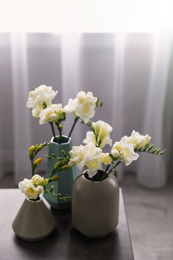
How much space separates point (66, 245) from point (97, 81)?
4.03ft

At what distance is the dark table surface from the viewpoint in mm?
913

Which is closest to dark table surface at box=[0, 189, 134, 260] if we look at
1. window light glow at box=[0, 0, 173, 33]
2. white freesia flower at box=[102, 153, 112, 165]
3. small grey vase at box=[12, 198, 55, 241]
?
small grey vase at box=[12, 198, 55, 241]

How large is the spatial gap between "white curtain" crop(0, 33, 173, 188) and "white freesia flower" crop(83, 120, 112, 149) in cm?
106

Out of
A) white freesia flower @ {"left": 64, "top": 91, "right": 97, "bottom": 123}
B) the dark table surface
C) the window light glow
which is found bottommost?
the dark table surface

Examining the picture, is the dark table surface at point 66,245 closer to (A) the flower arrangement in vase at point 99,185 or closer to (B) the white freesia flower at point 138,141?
(A) the flower arrangement in vase at point 99,185

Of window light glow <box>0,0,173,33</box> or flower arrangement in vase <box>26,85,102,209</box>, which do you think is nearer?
flower arrangement in vase <box>26,85,102,209</box>

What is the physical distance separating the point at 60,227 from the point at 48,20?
4.08 ft

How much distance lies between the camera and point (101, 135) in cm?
95

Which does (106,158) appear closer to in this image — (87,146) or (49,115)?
(87,146)

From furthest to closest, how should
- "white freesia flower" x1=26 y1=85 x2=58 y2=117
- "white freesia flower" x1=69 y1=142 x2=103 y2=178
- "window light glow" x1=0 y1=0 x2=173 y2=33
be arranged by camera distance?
"window light glow" x1=0 y1=0 x2=173 y2=33 → "white freesia flower" x1=26 y1=85 x2=58 y2=117 → "white freesia flower" x1=69 y1=142 x2=103 y2=178

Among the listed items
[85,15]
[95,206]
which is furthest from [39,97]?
[85,15]

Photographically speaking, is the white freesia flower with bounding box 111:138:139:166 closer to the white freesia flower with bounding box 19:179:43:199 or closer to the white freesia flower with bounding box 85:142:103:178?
the white freesia flower with bounding box 85:142:103:178

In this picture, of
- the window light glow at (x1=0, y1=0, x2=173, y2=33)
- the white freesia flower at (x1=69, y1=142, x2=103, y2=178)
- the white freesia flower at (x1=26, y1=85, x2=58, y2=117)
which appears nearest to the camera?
the white freesia flower at (x1=69, y1=142, x2=103, y2=178)

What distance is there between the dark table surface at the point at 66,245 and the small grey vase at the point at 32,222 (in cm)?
3
